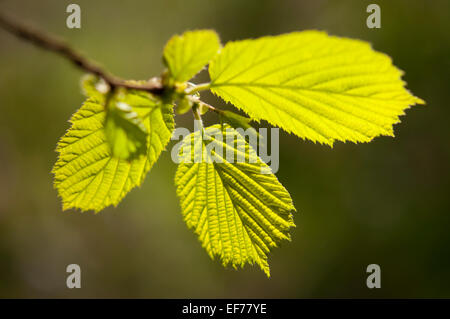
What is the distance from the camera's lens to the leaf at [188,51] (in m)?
0.57

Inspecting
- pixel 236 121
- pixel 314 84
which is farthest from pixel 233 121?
pixel 314 84

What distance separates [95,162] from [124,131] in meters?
0.32

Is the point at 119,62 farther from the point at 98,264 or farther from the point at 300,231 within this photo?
the point at 300,231

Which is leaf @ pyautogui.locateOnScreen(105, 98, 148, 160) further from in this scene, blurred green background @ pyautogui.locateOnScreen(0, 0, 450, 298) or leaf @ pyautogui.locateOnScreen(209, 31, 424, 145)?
blurred green background @ pyautogui.locateOnScreen(0, 0, 450, 298)

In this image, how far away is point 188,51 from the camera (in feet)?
1.92

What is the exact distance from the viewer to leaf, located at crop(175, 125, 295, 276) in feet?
2.78

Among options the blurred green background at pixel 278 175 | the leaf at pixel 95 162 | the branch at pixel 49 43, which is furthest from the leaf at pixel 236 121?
the blurred green background at pixel 278 175

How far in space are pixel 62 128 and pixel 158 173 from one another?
1944 millimetres

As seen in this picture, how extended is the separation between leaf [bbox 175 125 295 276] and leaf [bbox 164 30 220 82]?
0.23 meters

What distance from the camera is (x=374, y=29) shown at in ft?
19.8

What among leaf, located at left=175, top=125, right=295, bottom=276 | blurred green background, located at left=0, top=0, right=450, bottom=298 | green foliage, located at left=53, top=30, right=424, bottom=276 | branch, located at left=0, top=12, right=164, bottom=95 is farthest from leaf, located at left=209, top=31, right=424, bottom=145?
blurred green background, located at left=0, top=0, right=450, bottom=298

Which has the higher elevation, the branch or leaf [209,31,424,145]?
leaf [209,31,424,145]

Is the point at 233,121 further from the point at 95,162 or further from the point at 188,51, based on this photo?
the point at 95,162

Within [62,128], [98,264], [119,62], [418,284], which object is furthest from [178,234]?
[418,284]
